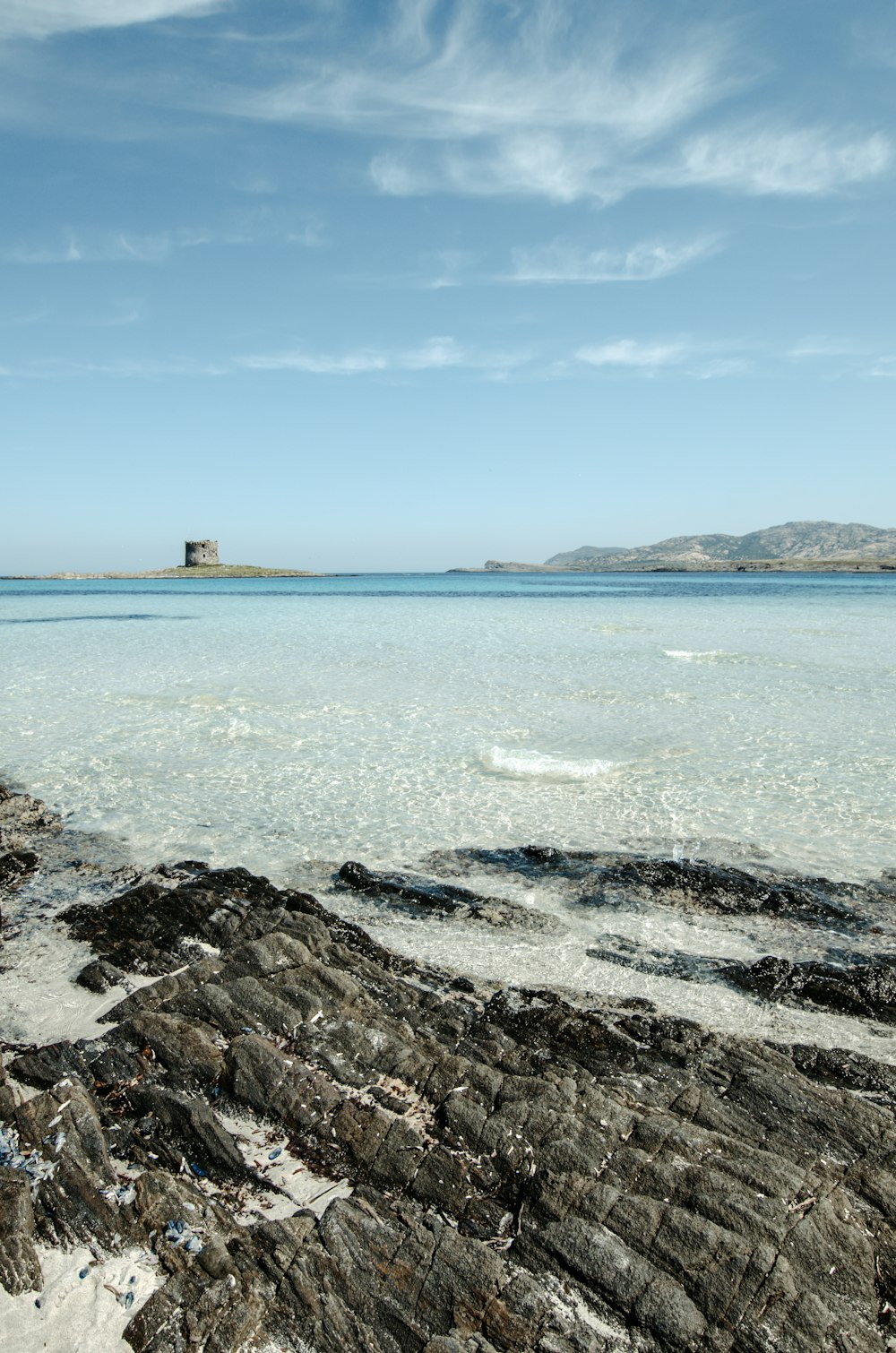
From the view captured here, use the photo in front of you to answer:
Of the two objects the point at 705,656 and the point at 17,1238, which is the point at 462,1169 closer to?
the point at 17,1238

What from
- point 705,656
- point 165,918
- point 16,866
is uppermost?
point 705,656

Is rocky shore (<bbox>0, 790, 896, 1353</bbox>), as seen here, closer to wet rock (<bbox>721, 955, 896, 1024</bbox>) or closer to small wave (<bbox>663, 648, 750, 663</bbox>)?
wet rock (<bbox>721, 955, 896, 1024</bbox>)

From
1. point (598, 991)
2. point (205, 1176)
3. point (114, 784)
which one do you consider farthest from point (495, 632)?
point (205, 1176)

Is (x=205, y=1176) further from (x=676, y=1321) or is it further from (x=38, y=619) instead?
(x=38, y=619)

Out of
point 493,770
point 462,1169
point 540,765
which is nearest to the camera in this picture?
point 462,1169

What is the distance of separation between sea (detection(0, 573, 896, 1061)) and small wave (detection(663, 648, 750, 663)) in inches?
11.3

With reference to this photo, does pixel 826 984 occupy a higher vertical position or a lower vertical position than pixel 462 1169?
lower

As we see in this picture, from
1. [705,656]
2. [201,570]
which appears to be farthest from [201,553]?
[705,656]

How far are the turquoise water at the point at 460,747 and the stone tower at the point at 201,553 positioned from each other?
410 ft

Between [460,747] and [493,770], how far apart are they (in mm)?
1822

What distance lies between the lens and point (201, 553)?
155 meters

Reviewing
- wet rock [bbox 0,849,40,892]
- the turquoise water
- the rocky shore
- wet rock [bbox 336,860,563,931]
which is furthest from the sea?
the rocky shore

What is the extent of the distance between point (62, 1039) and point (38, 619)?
52603 millimetres

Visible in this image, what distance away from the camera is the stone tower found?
154 m
